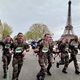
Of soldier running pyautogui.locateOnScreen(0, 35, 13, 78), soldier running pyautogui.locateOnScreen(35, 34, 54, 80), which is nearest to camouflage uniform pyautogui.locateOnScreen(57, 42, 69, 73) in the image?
soldier running pyautogui.locateOnScreen(35, 34, 54, 80)

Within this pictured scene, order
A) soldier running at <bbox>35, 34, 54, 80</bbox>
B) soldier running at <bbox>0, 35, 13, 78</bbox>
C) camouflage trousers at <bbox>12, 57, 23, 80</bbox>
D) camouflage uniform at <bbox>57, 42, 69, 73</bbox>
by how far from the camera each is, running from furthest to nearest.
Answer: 1. camouflage uniform at <bbox>57, 42, 69, 73</bbox>
2. soldier running at <bbox>0, 35, 13, 78</bbox>
3. soldier running at <bbox>35, 34, 54, 80</bbox>
4. camouflage trousers at <bbox>12, 57, 23, 80</bbox>

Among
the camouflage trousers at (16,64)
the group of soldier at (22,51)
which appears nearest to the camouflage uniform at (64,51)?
the group of soldier at (22,51)

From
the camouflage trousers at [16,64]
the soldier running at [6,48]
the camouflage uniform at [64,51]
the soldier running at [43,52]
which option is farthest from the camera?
the camouflage uniform at [64,51]

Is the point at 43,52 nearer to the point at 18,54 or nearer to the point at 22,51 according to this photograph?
the point at 22,51

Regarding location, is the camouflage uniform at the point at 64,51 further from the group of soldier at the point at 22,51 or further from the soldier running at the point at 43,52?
the soldier running at the point at 43,52

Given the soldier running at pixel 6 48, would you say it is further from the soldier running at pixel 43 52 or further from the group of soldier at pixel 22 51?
the soldier running at pixel 43 52

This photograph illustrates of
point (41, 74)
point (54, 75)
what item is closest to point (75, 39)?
point (54, 75)

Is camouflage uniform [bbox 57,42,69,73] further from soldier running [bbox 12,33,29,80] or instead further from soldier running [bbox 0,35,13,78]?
soldier running [bbox 12,33,29,80]

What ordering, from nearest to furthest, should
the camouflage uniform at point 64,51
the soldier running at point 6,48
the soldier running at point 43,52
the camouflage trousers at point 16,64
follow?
the camouflage trousers at point 16,64
the soldier running at point 43,52
the soldier running at point 6,48
the camouflage uniform at point 64,51

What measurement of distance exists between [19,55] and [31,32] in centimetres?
11131

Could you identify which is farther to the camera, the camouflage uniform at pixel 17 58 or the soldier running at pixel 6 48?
the soldier running at pixel 6 48

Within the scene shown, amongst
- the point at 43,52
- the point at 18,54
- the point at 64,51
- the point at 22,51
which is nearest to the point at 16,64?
the point at 18,54

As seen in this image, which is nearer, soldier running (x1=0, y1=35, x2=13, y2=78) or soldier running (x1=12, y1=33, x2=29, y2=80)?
soldier running (x1=12, y1=33, x2=29, y2=80)

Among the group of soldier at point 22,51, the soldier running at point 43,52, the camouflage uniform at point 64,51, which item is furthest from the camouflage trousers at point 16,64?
the camouflage uniform at point 64,51
